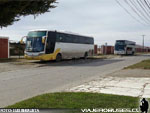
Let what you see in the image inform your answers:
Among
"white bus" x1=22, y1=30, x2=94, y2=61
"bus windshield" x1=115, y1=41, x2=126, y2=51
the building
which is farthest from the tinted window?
"bus windshield" x1=115, y1=41, x2=126, y2=51

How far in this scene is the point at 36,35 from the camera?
25.0 metres

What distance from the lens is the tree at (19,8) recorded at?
12.1 ft

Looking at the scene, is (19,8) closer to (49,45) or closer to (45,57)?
(45,57)

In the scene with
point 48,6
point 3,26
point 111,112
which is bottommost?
point 111,112

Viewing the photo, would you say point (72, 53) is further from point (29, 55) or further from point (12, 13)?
point (12, 13)

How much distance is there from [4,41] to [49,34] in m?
9.17

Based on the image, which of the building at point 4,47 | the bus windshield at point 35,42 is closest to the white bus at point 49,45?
the bus windshield at point 35,42

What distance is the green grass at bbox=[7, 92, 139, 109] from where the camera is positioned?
20.4ft

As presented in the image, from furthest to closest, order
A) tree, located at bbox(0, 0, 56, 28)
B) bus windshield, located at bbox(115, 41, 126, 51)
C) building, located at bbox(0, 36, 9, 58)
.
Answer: bus windshield, located at bbox(115, 41, 126, 51), building, located at bbox(0, 36, 9, 58), tree, located at bbox(0, 0, 56, 28)

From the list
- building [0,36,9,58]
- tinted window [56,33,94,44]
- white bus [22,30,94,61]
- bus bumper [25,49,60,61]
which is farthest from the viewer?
building [0,36,9,58]

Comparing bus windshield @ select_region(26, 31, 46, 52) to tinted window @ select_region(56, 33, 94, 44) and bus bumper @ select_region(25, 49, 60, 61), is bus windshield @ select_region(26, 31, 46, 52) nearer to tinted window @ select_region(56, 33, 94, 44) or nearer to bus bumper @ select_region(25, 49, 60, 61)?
bus bumper @ select_region(25, 49, 60, 61)

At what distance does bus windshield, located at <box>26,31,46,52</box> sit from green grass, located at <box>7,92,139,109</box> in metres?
17.2

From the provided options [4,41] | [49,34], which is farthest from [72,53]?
[4,41]

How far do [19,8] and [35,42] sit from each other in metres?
21.2
